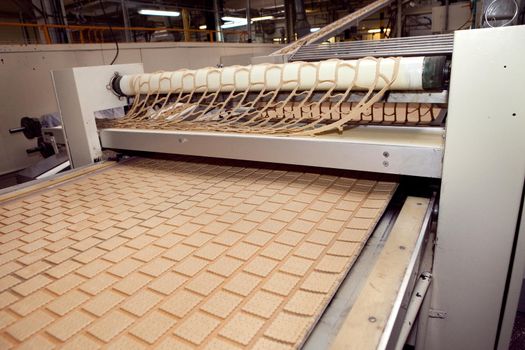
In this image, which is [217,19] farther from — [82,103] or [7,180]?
[82,103]

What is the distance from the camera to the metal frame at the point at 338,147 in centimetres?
103

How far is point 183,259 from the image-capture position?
33.7 inches

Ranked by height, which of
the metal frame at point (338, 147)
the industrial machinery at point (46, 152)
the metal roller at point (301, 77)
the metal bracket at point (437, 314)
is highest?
the metal roller at point (301, 77)

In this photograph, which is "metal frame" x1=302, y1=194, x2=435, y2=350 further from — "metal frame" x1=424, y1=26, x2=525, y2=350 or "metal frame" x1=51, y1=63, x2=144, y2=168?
"metal frame" x1=51, y1=63, x2=144, y2=168

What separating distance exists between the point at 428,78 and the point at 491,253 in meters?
0.53

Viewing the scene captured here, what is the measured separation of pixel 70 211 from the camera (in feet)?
4.07

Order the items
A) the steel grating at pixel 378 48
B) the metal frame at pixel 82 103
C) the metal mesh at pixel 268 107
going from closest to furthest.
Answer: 1. the metal mesh at pixel 268 107
2. the metal frame at pixel 82 103
3. the steel grating at pixel 378 48

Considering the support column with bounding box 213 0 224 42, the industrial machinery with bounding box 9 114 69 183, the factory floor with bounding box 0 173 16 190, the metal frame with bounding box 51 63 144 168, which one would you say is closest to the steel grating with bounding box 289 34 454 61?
the metal frame with bounding box 51 63 144 168

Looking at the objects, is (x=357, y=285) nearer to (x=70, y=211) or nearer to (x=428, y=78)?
(x=428, y=78)

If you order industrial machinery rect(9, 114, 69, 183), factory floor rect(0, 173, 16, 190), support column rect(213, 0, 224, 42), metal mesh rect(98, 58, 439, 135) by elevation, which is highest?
support column rect(213, 0, 224, 42)

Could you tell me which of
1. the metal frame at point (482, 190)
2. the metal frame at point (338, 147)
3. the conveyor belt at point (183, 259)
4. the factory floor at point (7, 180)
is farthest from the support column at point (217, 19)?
the metal frame at point (482, 190)

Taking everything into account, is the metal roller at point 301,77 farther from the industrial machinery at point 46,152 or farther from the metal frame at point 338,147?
the industrial machinery at point 46,152

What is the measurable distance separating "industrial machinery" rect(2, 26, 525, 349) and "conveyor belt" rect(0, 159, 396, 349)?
0.11ft

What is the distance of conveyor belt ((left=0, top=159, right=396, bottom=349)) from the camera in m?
0.64
